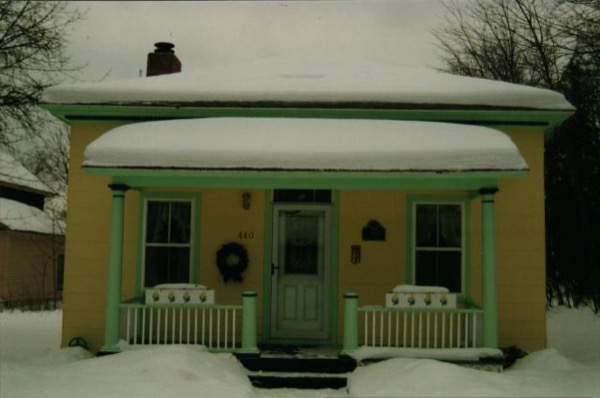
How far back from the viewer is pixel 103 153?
29.2 feet

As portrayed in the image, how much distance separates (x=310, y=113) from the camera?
405 inches

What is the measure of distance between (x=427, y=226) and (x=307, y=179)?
238 cm

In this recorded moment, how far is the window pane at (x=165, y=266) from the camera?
33.9 ft

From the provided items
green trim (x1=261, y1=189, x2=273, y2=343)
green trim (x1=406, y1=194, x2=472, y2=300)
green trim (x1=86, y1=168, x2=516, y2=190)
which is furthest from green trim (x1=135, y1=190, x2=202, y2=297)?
Answer: green trim (x1=406, y1=194, x2=472, y2=300)

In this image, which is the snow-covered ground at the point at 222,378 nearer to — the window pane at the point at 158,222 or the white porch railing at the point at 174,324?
the white porch railing at the point at 174,324

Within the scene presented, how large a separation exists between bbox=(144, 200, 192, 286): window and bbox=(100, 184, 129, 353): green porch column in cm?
122

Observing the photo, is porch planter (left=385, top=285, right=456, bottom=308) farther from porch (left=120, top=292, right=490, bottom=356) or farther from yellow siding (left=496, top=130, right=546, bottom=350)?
yellow siding (left=496, top=130, right=546, bottom=350)

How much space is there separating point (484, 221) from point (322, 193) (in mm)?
2799

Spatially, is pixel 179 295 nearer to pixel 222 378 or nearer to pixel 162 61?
pixel 222 378

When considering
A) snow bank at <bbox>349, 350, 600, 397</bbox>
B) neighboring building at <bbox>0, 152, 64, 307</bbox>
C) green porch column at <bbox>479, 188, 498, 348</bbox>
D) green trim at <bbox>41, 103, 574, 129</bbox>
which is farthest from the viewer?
neighboring building at <bbox>0, 152, 64, 307</bbox>

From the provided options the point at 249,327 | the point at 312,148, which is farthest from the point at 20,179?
the point at 312,148

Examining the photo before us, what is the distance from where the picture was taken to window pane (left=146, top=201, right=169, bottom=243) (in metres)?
10.4

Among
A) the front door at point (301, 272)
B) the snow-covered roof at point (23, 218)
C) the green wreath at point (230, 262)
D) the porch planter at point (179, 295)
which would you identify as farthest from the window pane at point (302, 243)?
the snow-covered roof at point (23, 218)

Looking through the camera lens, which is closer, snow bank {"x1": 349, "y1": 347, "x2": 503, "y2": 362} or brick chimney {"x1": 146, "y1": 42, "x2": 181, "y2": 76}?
snow bank {"x1": 349, "y1": 347, "x2": 503, "y2": 362}
